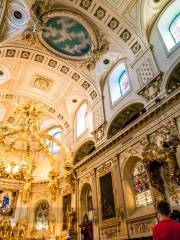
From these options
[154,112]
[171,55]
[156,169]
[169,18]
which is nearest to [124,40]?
[169,18]

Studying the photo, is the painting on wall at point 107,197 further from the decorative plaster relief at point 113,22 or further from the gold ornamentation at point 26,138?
the decorative plaster relief at point 113,22

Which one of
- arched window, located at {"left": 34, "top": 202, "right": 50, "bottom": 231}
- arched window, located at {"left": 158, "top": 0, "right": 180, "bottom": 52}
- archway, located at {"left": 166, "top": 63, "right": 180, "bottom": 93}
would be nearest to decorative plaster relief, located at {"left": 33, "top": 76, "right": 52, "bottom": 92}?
arched window, located at {"left": 158, "top": 0, "right": 180, "bottom": 52}

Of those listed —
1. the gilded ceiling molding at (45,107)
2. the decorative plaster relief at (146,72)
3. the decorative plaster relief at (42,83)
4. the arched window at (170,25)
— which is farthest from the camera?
the gilded ceiling molding at (45,107)

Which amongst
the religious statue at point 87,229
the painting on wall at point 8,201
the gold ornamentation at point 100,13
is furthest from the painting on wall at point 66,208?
the gold ornamentation at point 100,13

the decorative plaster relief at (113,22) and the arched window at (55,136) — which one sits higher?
the decorative plaster relief at (113,22)

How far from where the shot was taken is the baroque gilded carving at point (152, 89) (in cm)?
1006

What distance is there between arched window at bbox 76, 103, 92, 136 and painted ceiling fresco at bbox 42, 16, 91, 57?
13.7 feet

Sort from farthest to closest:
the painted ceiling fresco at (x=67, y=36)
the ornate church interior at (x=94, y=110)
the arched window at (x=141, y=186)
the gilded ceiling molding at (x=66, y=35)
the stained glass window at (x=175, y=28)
Result: the painted ceiling fresco at (x=67, y=36) < the gilded ceiling molding at (x=66, y=35) < the stained glass window at (x=175, y=28) < the arched window at (x=141, y=186) < the ornate church interior at (x=94, y=110)

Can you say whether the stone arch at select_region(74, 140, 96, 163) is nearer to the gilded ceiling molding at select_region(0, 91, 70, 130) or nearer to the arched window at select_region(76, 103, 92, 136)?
the arched window at select_region(76, 103, 92, 136)

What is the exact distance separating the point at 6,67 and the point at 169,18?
411 inches

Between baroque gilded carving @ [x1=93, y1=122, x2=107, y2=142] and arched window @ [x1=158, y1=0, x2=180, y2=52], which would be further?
baroque gilded carving @ [x1=93, y1=122, x2=107, y2=142]

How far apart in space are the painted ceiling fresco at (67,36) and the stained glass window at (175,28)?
15.9 feet

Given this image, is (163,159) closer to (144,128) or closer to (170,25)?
(144,128)

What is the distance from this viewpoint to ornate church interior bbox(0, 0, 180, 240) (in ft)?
31.6
